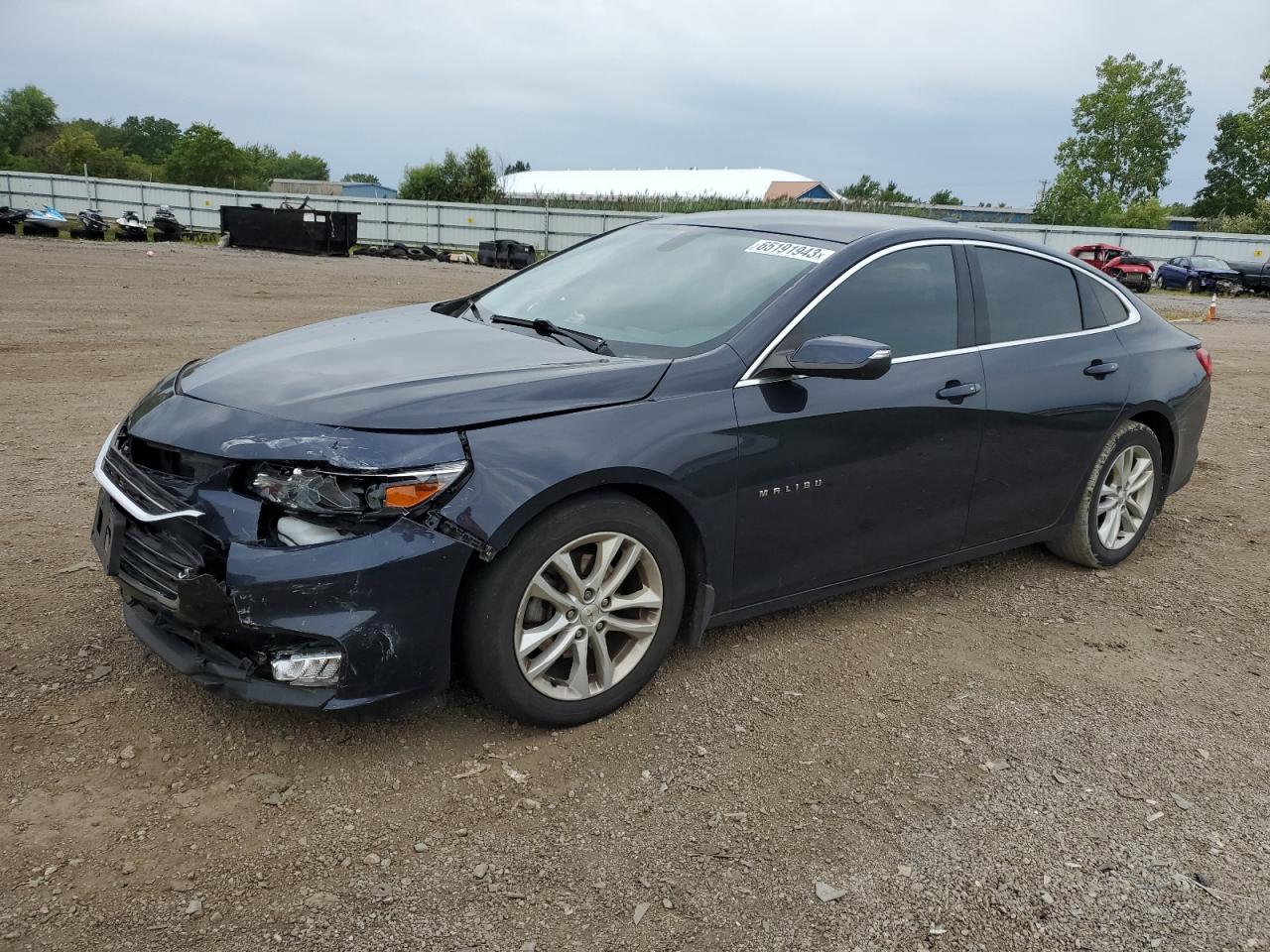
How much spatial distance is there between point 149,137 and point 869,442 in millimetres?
140762

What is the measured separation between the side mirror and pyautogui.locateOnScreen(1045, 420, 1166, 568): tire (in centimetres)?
197

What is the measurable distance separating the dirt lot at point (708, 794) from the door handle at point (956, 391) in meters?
0.98

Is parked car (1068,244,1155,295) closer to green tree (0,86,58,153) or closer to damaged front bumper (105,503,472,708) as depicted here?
damaged front bumper (105,503,472,708)

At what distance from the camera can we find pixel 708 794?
2.93 m

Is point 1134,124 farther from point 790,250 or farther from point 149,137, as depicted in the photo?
point 149,137

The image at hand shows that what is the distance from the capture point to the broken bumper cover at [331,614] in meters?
2.69

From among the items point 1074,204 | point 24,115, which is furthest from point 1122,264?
point 24,115

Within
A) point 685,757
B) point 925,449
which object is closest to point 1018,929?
point 685,757

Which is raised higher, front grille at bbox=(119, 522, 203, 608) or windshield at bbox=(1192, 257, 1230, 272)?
windshield at bbox=(1192, 257, 1230, 272)

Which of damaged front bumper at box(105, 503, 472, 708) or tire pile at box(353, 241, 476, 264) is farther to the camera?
tire pile at box(353, 241, 476, 264)

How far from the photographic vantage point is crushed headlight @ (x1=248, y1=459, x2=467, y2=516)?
277 centimetres

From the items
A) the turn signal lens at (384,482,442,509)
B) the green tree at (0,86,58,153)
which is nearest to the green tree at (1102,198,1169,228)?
the turn signal lens at (384,482,442,509)

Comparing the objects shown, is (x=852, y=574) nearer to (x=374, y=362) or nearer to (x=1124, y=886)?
(x=1124, y=886)

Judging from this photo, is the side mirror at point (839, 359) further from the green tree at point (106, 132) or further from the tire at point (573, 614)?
the green tree at point (106, 132)
